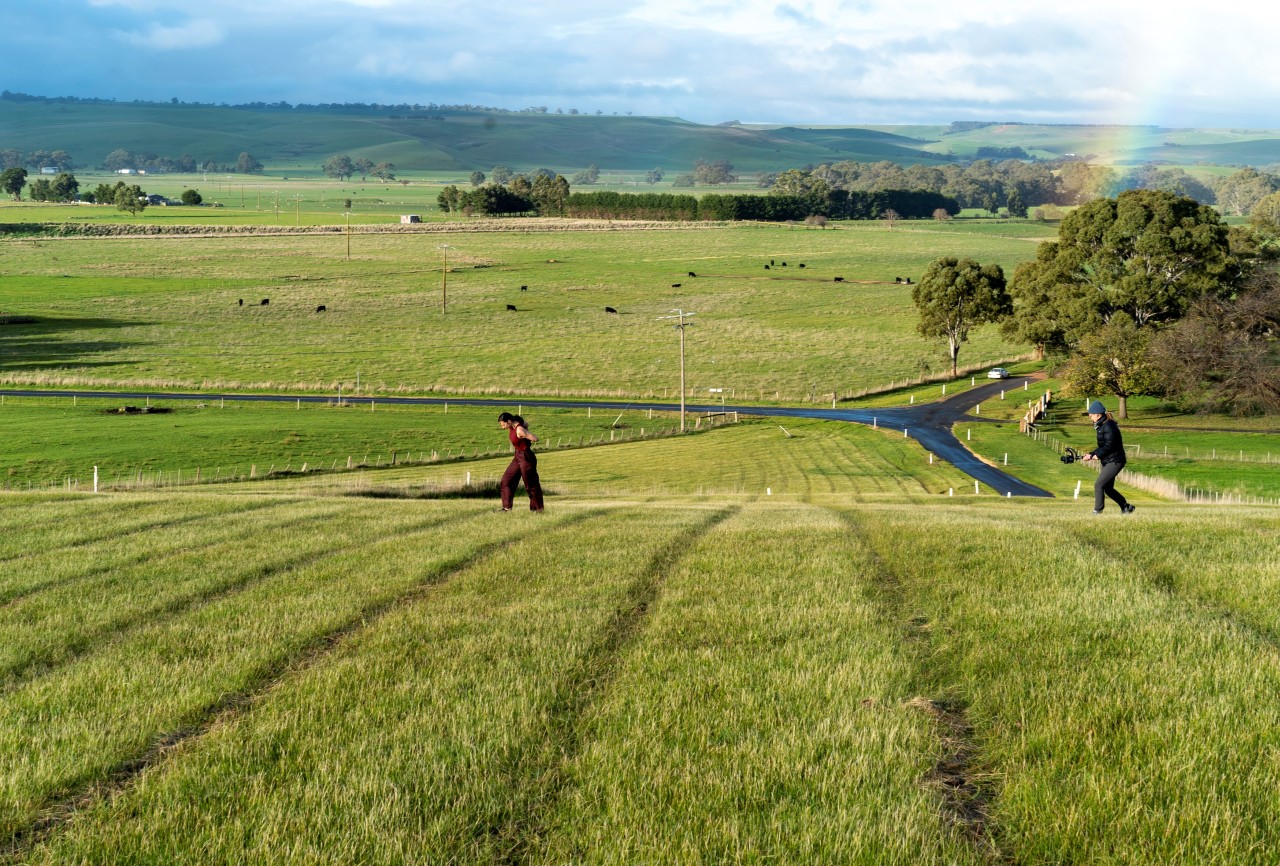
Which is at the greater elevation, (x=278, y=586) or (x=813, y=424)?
(x=278, y=586)

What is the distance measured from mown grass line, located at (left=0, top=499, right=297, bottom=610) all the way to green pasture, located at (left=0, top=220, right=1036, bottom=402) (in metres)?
76.8

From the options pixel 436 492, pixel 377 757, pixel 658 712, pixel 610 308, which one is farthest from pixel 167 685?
pixel 610 308

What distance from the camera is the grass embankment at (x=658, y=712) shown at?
22.2 ft

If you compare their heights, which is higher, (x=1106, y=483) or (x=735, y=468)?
(x=1106, y=483)

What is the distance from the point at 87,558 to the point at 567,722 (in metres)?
10.4

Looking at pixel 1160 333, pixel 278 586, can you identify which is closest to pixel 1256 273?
pixel 1160 333

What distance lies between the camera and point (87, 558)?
16.0 meters

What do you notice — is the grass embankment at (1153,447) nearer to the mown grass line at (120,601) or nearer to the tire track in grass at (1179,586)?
the tire track in grass at (1179,586)

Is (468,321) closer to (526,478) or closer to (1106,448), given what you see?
(526,478)

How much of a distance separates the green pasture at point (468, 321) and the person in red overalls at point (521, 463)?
72738 millimetres

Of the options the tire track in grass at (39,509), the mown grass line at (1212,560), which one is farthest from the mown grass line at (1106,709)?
the tire track in grass at (39,509)

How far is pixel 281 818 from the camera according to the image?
271 inches

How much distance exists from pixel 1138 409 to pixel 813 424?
24.5 meters

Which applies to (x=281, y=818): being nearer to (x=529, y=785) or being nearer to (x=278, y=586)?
(x=529, y=785)
